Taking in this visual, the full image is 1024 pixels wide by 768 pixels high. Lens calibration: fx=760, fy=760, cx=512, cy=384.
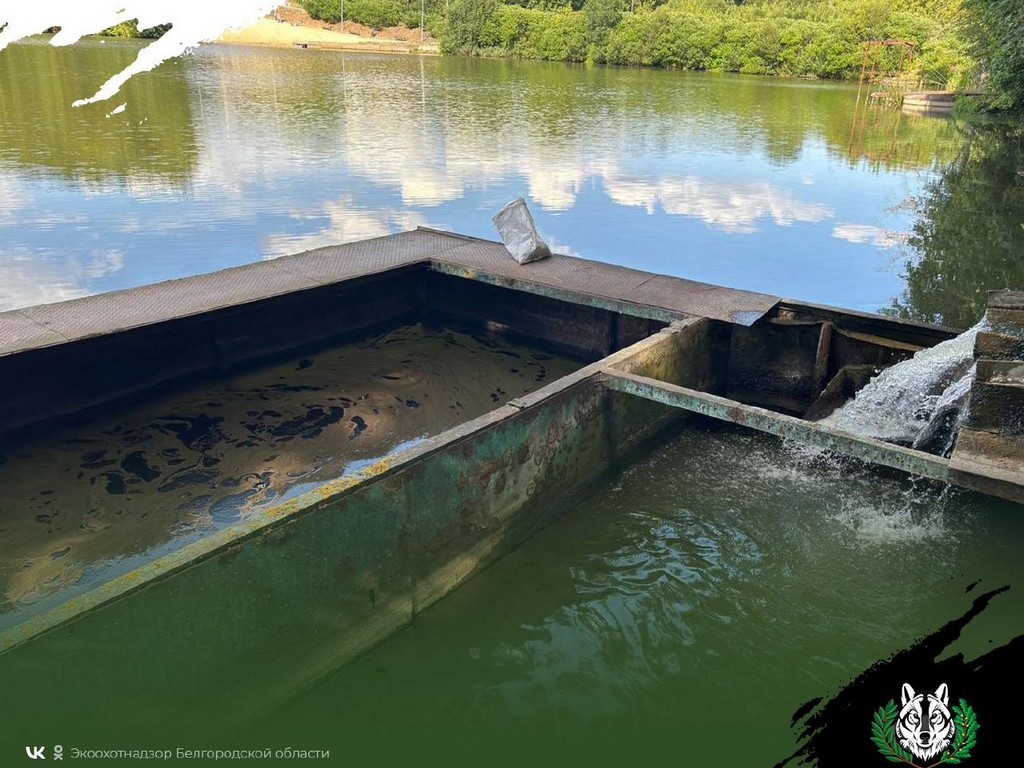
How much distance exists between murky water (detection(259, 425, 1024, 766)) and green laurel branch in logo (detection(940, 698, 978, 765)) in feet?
1.03

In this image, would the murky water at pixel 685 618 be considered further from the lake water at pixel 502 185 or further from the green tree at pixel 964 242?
the lake water at pixel 502 185

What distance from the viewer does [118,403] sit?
5.56 m

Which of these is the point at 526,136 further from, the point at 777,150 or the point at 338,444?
the point at 338,444

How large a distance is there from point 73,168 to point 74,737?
13.8 m

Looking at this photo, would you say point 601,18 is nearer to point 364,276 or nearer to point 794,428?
point 364,276

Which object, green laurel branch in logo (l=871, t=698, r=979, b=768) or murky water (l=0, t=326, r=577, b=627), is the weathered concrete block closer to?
green laurel branch in logo (l=871, t=698, r=979, b=768)

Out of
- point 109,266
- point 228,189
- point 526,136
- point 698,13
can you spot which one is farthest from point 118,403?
point 698,13

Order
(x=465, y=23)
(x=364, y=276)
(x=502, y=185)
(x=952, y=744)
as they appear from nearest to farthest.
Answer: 1. (x=952, y=744)
2. (x=364, y=276)
3. (x=502, y=185)
4. (x=465, y=23)

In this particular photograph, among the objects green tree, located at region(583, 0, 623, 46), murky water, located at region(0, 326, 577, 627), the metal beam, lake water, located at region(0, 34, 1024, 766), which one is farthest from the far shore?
the metal beam

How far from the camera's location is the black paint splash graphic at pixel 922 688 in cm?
306

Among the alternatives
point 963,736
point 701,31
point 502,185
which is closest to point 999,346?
point 963,736

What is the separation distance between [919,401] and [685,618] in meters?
2.19

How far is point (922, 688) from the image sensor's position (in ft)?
11.1

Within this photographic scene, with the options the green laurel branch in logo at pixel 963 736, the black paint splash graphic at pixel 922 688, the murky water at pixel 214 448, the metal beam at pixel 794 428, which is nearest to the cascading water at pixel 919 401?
the metal beam at pixel 794 428
